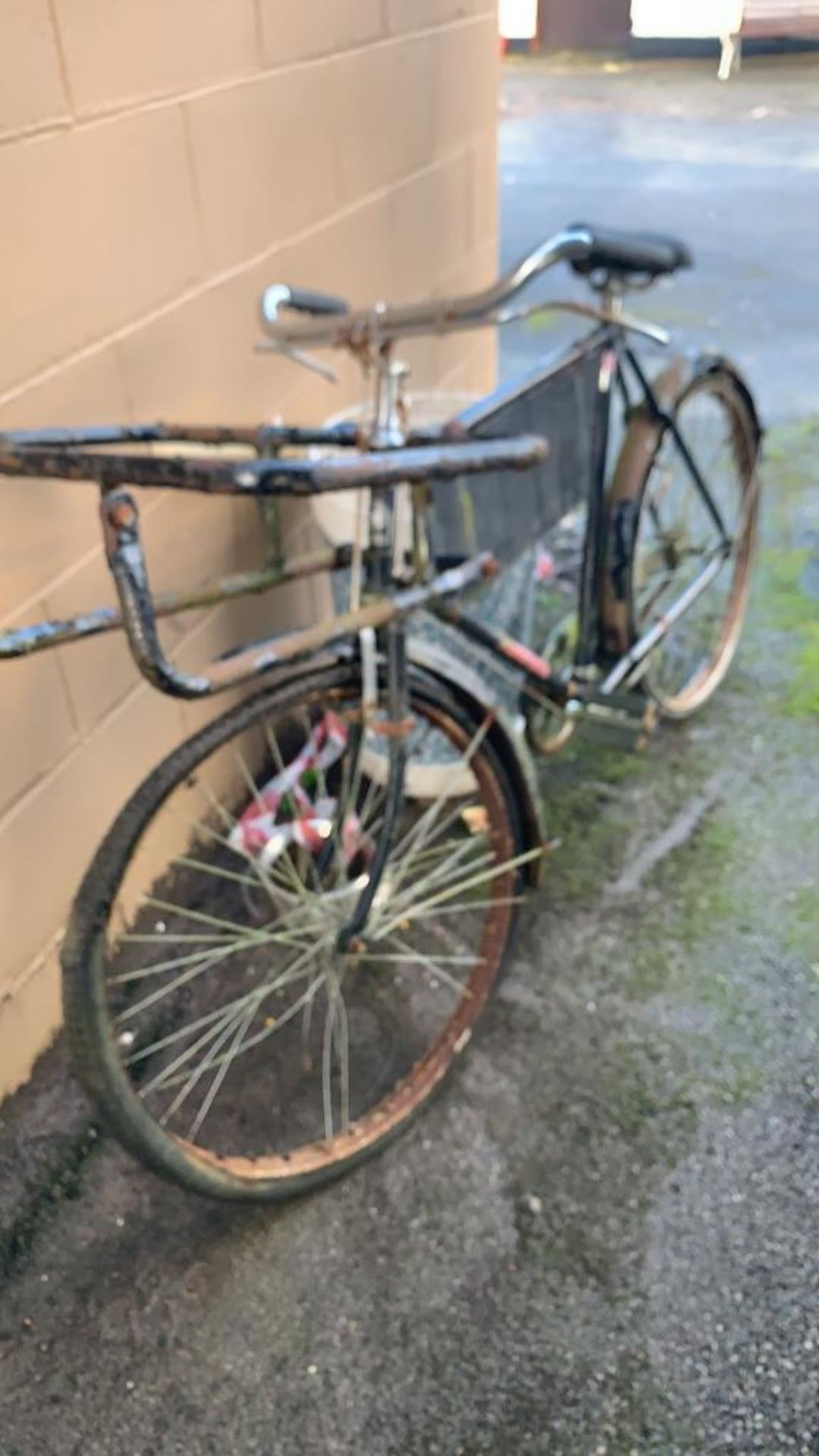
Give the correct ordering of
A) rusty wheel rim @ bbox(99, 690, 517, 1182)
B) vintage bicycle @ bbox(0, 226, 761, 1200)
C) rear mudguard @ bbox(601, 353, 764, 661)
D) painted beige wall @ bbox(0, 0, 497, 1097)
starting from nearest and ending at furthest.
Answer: vintage bicycle @ bbox(0, 226, 761, 1200)
painted beige wall @ bbox(0, 0, 497, 1097)
rusty wheel rim @ bbox(99, 690, 517, 1182)
rear mudguard @ bbox(601, 353, 764, 661)

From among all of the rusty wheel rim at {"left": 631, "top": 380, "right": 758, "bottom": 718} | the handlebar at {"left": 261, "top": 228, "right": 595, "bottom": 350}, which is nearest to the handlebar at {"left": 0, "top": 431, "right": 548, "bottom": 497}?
the handlebar at {"left": 261, "top": 228, "right": 595, "bottom": 350}

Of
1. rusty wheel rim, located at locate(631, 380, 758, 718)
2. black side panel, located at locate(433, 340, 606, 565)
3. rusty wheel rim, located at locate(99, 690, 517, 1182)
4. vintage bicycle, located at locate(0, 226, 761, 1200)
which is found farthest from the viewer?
rusty wheel rim, located at locate(631, 380, 758, 718)

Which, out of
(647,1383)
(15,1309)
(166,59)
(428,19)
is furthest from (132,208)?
(647,1383)

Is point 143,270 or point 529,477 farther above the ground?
point 143,270

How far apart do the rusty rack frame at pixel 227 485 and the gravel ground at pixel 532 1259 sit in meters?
0.79

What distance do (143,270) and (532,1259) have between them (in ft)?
4.82

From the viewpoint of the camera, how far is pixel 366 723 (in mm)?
1479

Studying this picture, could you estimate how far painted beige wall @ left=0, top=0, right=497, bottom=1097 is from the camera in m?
1.42

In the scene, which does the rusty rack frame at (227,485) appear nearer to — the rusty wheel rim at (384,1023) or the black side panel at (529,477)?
the rusty wheel rim at (384,1023)

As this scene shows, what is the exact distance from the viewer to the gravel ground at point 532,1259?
4.44 feet

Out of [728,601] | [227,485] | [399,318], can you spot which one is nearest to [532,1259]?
[227,485]

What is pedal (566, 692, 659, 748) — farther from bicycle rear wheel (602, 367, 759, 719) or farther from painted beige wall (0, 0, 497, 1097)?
painted beige wall (0, 0, 497, 1097)

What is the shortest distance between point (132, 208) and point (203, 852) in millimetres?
1105

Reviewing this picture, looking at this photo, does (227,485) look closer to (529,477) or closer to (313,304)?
(313,304)
